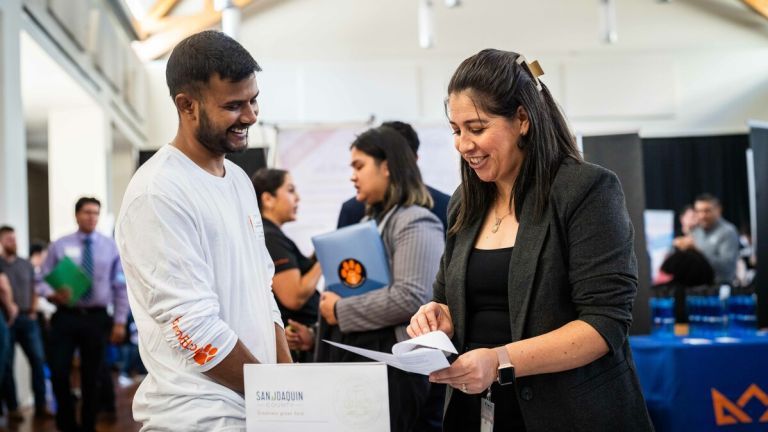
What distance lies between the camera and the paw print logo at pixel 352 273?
9.60ft

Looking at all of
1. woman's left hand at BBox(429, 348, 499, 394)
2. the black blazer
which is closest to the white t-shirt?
woman's left hand at BBox(429, 348, 499, 394)

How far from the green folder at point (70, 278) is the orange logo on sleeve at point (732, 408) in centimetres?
407

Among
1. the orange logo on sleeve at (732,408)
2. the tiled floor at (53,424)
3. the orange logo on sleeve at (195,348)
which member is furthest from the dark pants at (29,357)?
the orange logo on sleeve at (195,348)

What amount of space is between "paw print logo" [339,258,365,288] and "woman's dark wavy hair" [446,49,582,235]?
1216 mm

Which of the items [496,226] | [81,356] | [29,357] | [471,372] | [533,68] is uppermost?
[533,68]

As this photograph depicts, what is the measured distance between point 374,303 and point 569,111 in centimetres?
998

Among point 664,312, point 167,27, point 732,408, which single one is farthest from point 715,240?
point 167,27

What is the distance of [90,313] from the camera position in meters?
6.30

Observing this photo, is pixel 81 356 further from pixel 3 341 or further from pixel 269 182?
pixel 269 182

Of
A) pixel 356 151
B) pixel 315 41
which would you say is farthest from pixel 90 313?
pixel 315 41

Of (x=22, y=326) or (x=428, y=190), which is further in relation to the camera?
(x=22, y=326)

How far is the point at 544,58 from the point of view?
12.4 metres

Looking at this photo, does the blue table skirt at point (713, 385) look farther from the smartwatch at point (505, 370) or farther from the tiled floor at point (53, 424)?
the tiled floor at point (53, 424)

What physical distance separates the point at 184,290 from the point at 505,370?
0.57 metres
